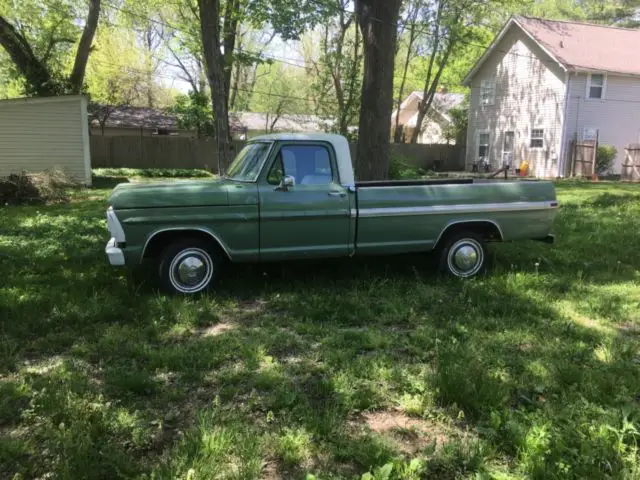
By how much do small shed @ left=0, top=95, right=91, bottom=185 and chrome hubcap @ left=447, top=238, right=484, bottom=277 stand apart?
1514 centimetres

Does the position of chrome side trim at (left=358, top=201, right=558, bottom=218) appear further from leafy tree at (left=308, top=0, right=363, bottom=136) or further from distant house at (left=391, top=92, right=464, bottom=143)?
distant house at (left=391, top=92, right=464, bottom=143)

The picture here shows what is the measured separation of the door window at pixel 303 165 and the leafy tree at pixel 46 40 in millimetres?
17467

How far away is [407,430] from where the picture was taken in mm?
3213

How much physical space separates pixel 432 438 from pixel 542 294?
3276 mm

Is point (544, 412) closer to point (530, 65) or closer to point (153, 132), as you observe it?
point (530, 65)

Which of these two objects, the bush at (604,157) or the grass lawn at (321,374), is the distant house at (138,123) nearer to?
the bush at (604,157)

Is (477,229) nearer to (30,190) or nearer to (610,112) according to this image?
(30,190)

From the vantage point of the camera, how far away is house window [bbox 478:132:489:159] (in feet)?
98.7

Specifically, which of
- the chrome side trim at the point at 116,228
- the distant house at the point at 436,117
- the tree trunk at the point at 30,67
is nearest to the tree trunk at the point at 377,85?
the chrome side trim at the point at 116,228

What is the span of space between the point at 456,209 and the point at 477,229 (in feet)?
1.86

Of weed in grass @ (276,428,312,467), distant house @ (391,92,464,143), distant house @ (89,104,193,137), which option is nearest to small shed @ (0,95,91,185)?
distant house @ (89,104,193,137)

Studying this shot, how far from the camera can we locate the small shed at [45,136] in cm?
1736

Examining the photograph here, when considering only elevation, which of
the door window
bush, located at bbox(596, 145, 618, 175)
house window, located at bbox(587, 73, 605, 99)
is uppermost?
house window, located at bbox(587, 73, 605, 99)

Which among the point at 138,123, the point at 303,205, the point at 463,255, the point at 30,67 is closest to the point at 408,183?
the point at 463,255
